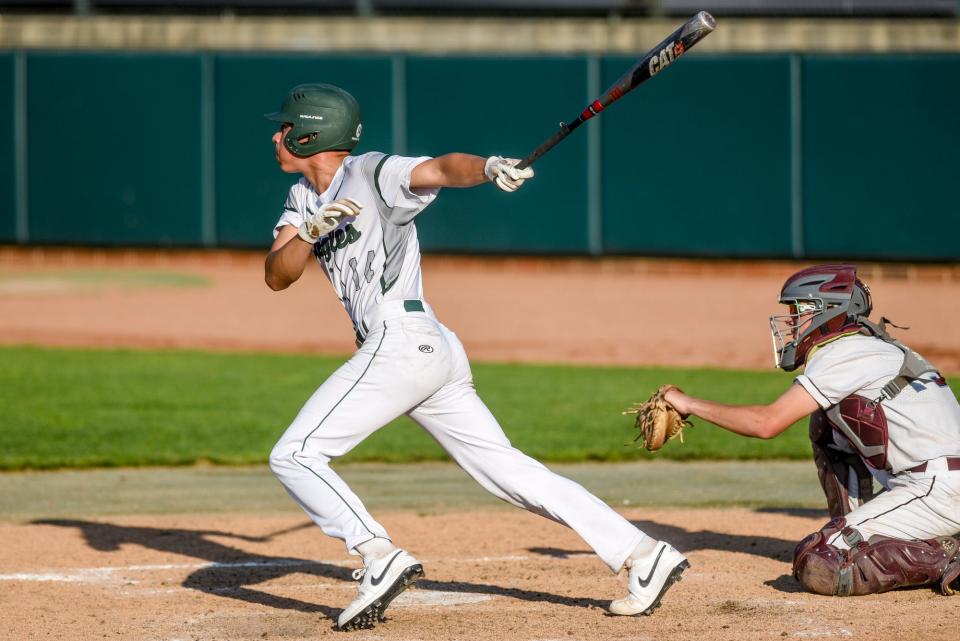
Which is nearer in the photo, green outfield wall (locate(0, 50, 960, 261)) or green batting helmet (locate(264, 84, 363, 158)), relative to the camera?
green batting helmet (locate(264, 84, 363, 158))

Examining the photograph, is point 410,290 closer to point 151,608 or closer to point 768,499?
point 151,608

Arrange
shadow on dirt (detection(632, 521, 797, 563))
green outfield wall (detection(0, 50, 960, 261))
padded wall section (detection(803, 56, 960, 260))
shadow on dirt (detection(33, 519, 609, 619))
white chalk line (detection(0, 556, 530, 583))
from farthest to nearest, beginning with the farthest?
→ green outfield wall (detection(0, 50, 960, 261))
padded wall section (detection(803, 56, 960, 260))
shadow on dirt (detection(632, 521, 797, 563))
white chalk line (detection(0, 556, 530, 583))
shadow on dirt (detection(33, 519, 609, 619))

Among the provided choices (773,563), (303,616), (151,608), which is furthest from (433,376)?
(773,563)

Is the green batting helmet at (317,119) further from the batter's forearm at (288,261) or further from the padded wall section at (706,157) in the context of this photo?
the padded wall section at (706,157)

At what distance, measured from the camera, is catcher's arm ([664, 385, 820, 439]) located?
537cm

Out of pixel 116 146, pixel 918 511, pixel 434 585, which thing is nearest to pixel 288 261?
pixel 434 585

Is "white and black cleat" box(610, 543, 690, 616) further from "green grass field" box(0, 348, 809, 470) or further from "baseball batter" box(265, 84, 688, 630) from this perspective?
"green grass field" box(0, 348, 809, 470)

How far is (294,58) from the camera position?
66.8 feet

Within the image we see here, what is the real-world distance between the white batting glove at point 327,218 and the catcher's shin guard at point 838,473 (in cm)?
229

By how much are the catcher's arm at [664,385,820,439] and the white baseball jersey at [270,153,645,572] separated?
1.79ft

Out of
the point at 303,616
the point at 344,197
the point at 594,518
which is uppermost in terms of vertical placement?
the point at 344,197

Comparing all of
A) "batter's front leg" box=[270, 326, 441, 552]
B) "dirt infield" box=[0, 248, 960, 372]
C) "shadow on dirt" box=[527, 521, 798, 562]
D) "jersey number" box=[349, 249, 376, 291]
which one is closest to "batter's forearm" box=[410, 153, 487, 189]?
"jersey number" box=[349, 249, 376, 291]

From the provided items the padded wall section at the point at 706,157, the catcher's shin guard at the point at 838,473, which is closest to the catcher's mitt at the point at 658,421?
the catcher's shin guard at the point at 838,473

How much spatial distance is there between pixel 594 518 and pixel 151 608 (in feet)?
6.21
